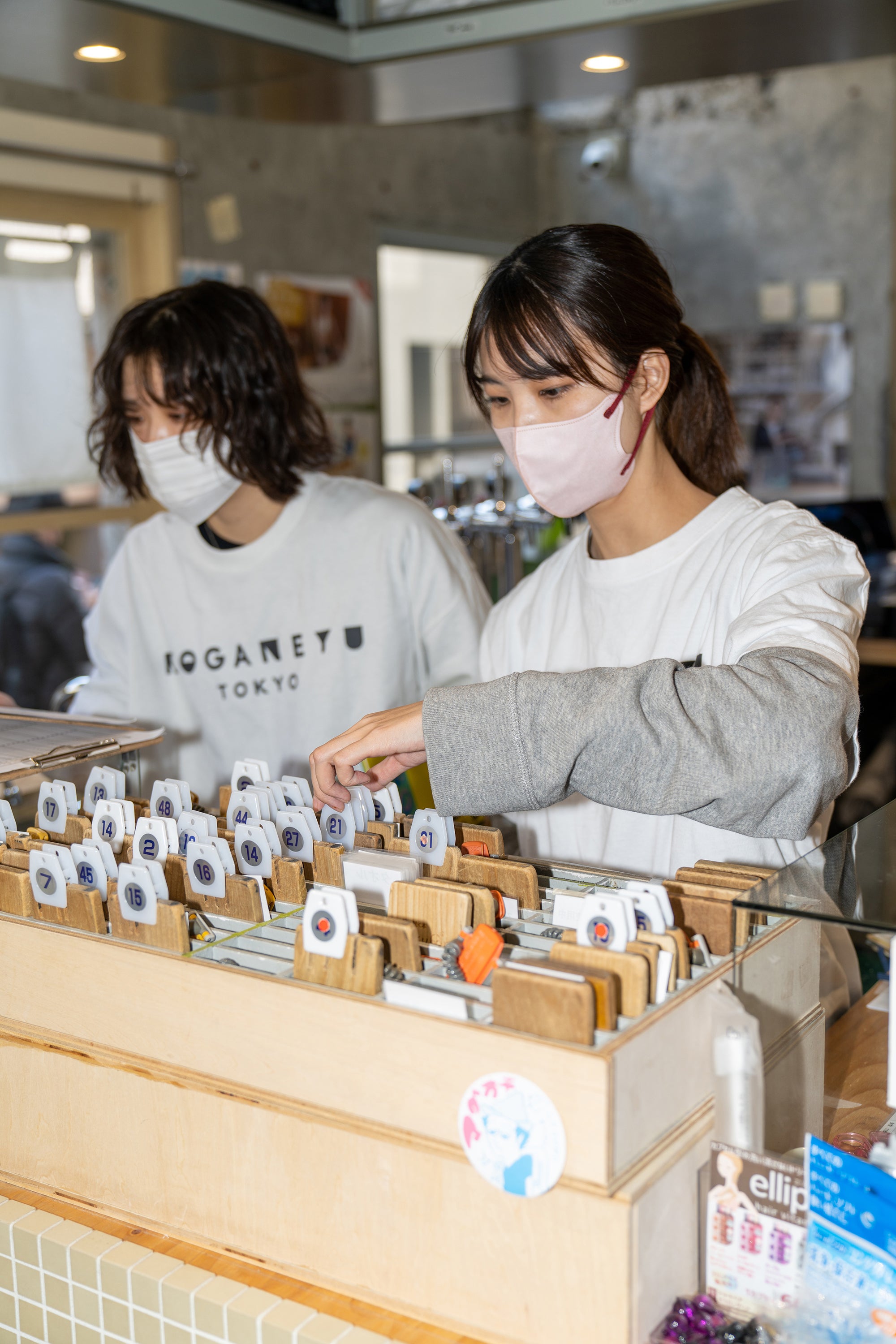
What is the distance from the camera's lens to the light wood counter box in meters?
0.76

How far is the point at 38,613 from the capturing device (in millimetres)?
3902

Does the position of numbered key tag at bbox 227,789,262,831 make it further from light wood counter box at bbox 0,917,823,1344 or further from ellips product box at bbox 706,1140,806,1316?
ellips product box at bbox 706,1140,806,1316

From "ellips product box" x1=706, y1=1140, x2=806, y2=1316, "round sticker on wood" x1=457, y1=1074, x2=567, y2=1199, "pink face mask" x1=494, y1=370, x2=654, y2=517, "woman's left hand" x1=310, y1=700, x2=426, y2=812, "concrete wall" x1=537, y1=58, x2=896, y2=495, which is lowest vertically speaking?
"ellips product box" x1=706, y1=1140, x2=806, y2=1316

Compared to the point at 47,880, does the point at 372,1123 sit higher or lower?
lower

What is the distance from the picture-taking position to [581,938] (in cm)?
83

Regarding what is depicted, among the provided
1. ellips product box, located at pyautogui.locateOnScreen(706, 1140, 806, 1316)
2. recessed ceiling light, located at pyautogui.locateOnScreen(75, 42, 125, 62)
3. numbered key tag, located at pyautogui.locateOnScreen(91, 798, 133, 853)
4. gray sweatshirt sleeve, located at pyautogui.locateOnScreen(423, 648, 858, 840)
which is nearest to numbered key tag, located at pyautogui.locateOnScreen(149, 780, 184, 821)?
numbered key tag, located at pyautogui.locateOnScreen(91, 798, 133, 853)

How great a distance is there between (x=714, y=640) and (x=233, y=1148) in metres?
0.71

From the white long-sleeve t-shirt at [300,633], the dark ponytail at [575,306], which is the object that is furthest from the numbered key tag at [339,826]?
the white long-sleeve t-shirt at [300,633]

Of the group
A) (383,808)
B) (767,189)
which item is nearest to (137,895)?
(383,808)

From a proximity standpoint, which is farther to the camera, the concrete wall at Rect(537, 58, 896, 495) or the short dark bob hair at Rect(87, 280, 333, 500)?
the concrete wall at Rect(537, 58, 896, 495)

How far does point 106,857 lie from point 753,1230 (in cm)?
53

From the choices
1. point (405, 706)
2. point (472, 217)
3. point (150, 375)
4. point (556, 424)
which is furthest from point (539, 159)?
point (405, 706)

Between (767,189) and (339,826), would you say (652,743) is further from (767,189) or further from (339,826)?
(767,189)

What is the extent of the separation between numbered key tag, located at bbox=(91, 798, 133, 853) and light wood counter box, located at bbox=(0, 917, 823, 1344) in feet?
0.40
